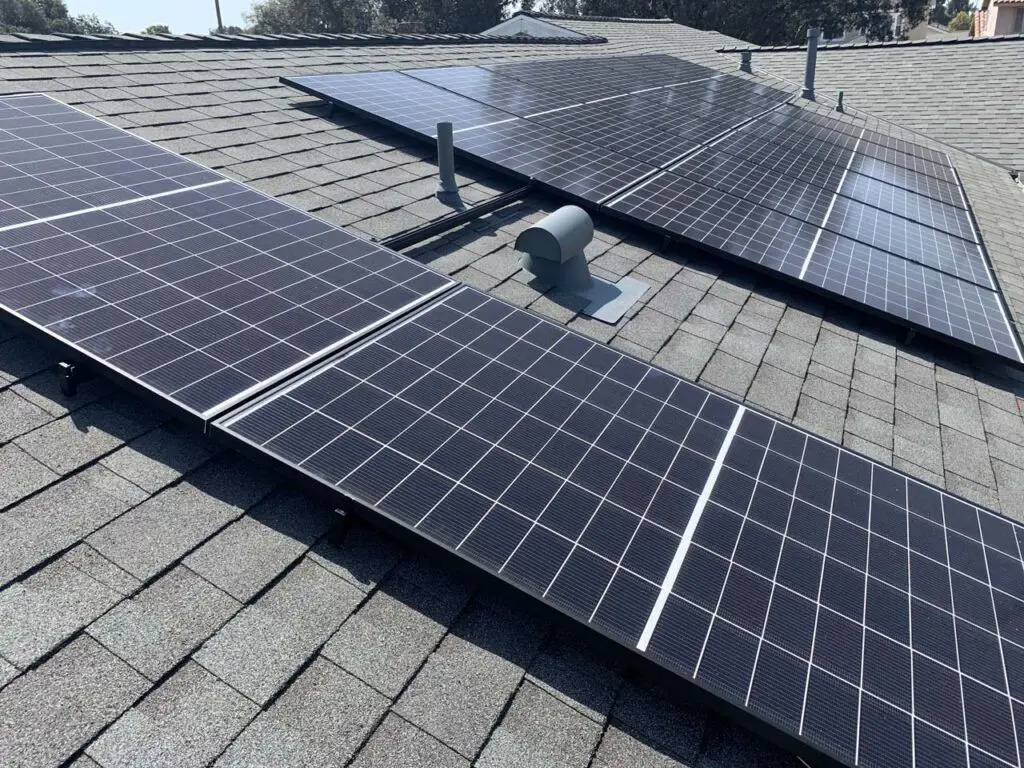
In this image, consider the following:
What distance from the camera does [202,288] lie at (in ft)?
19.1

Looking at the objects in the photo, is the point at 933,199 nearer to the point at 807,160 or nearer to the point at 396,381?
the point at 807,160

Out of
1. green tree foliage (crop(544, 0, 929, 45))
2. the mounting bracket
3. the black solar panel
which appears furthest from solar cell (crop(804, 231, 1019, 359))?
Answer: green tree foliage (crop(544, 0, 929, 45))

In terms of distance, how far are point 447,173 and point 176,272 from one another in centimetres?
435

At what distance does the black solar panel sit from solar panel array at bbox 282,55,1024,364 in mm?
3595

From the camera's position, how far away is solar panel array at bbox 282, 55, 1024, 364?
9461 millimetres

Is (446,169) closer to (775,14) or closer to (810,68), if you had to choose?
(810,68)

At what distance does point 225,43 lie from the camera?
14.6 meters

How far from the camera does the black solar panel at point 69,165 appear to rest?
670 cm

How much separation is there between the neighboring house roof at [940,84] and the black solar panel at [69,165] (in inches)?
946

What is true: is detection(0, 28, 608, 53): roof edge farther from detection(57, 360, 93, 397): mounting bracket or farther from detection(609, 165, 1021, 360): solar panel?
detection(609, 165, 1021, 360): solar panel

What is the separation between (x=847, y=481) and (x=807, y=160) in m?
11.4

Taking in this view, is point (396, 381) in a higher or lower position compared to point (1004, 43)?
lower

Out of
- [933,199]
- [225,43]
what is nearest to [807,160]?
[933,199]

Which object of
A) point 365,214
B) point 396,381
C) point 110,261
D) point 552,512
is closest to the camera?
point 552,512
